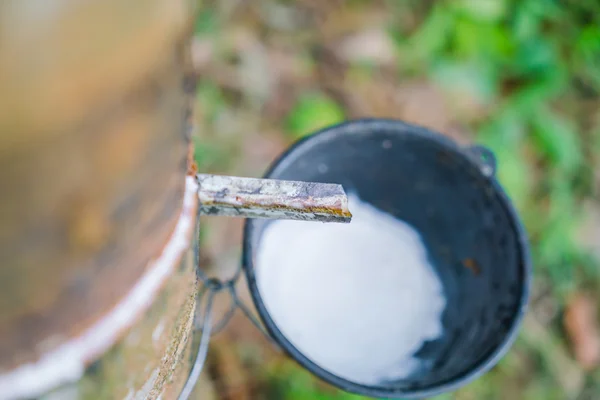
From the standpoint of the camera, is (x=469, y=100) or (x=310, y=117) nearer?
(x=310, y=117)

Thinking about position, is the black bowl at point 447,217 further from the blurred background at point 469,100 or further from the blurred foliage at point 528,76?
the blurred foliage at point 528,76

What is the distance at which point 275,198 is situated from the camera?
65 centimetres

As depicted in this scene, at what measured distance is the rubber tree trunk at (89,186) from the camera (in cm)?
31

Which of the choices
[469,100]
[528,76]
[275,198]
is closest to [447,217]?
[275,198]

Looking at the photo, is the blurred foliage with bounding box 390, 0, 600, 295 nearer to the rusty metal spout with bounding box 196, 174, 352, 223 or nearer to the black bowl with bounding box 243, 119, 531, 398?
the black bowl with bounding box 243, 119, 531, 398

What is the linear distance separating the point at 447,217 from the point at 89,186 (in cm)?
102

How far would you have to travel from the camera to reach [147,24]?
0.34 m

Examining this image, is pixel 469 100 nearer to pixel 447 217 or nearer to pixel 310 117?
pixel 310 117

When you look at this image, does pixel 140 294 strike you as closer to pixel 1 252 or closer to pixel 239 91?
pixel 1 252

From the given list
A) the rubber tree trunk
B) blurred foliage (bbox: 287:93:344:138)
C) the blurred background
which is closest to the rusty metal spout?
the rubber tree trunk

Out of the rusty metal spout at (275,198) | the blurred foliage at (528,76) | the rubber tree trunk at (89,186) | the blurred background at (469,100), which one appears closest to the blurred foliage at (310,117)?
the blurred background at (469,100)

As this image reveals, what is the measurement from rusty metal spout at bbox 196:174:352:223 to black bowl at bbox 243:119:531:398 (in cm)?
38

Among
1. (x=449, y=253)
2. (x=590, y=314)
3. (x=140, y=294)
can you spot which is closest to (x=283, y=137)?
(x=449, y=253)

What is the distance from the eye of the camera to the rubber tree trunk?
0.31 metres
